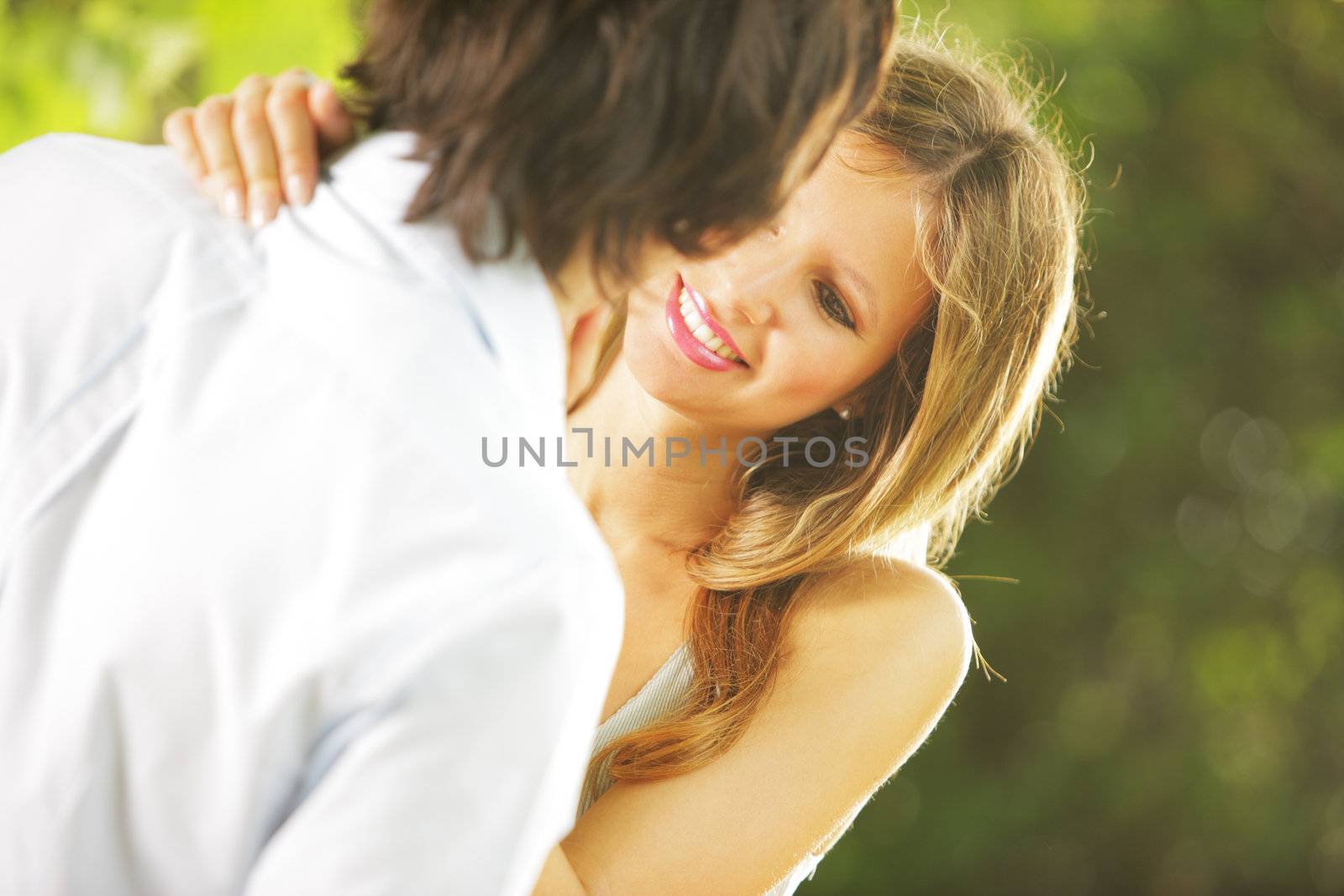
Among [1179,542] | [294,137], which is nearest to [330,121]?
[294,137]

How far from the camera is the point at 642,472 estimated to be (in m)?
1.40

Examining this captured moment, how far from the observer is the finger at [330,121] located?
2.51 ft

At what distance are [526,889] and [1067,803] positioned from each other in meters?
1.95

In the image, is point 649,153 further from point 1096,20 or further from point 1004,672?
point 1004,672

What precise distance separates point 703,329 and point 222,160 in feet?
2.06

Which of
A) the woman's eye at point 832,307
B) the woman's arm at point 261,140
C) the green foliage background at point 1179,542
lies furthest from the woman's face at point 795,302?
the green foliage background at point 1179,542

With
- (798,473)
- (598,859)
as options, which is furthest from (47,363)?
(798,473)

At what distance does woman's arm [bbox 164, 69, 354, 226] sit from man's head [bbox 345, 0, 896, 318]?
0.28ft

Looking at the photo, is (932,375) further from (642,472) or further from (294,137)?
(294,137)

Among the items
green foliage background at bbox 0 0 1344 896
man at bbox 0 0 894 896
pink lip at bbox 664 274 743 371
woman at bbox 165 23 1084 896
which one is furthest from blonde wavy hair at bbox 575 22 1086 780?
green foliage background at bbox 0 0 1344 896

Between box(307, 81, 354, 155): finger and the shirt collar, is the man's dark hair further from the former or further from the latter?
→ box(307, 81, 354, 155): finger

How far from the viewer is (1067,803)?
2.32 metres

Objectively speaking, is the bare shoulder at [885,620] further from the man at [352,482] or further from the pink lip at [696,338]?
the man at [352,482]

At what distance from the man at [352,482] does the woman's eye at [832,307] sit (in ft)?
1.97
